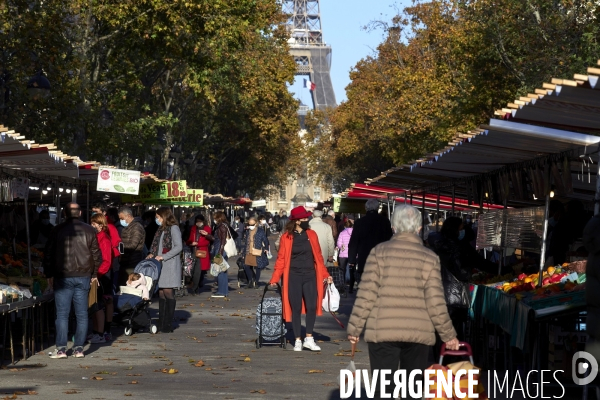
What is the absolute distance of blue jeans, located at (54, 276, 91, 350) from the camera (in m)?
12.4

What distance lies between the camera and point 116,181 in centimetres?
1897

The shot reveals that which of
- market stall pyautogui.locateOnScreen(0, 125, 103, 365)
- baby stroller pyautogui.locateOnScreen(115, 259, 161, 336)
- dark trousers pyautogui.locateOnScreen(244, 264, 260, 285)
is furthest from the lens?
dark trousers pyautogui.locateOnScreen(244, 264, 260, 285)

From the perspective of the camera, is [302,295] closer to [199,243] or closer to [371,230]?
[371,230]

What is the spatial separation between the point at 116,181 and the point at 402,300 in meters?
12.4

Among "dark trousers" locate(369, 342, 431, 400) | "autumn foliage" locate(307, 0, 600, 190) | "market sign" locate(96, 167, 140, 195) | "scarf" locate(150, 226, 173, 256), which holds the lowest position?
"dark trousers" locate(369, 342, 431, 400)

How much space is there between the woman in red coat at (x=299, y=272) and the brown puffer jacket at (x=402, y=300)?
6002 mm

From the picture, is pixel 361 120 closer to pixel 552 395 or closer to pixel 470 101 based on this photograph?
pixel 470 101

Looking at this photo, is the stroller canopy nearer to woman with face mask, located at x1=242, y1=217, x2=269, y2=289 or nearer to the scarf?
the scarf

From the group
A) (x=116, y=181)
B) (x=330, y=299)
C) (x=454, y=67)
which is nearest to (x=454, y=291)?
(x=330, y=299)

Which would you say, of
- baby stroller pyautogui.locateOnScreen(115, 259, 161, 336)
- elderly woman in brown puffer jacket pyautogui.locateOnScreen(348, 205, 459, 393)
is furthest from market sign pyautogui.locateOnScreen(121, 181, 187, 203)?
elderly woman in brown puffer jacket pyautogui.locateOnScreen(348, 205, 459, 393)

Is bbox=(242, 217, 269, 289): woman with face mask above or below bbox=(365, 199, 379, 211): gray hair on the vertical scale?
below

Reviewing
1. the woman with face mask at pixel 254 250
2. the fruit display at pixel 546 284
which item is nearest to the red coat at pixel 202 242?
the woman with face mask at pixel 254 250

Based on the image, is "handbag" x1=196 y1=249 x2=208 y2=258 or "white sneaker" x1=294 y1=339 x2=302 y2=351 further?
"handbag" x1=196 y1=249 x2=208 y2=258

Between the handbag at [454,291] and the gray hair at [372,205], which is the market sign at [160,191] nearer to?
the gray hair at [372,205]
